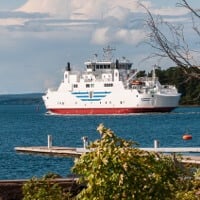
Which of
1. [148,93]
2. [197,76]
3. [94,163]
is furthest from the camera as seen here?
[148,93]

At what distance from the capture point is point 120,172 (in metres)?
7.33

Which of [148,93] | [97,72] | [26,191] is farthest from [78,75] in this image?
[26,191]

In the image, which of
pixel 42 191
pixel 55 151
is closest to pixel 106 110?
pixel 55 151

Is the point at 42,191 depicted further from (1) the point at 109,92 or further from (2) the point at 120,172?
(1) the point at 109,92

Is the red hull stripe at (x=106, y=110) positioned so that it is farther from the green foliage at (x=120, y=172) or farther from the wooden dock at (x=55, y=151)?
the green foliage at (x=120, y=172)

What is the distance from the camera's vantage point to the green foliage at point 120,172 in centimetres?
734

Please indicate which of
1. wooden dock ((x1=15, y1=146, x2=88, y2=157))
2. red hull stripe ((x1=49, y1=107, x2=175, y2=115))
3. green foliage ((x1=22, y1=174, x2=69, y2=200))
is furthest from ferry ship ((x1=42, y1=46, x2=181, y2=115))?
green foliage ((x1=22, y1=174, x2=69, y2=200))

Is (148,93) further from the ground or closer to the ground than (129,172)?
further from the ground

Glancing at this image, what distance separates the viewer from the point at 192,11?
696 cm

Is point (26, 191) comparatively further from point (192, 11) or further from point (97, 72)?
point (97, 72)

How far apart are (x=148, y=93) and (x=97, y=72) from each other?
26.3ft

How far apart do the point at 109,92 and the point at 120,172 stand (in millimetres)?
97064

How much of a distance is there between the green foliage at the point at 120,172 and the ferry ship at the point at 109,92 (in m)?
93.9

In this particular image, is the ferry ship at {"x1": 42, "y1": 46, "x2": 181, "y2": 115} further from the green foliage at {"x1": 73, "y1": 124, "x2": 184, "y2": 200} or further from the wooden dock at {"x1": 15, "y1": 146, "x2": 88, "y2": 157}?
the green foliage at {"x1": 73, "y1": 124, "x2": 184, "y2": 200}
